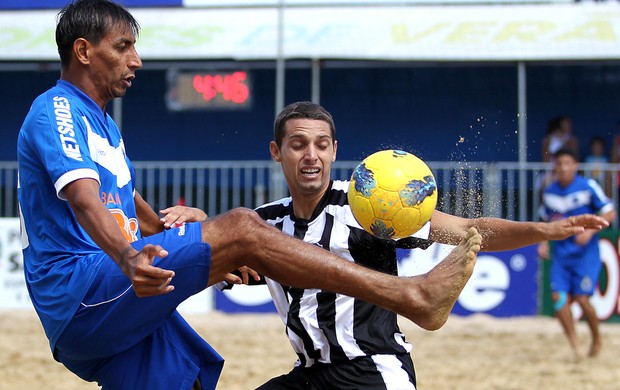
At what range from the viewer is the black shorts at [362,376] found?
3889 mm

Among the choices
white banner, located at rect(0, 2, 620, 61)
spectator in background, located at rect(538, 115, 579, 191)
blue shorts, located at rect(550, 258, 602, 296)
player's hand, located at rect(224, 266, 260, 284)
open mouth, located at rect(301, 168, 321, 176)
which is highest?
white banner, located at rect(0, 2, 620, 61)

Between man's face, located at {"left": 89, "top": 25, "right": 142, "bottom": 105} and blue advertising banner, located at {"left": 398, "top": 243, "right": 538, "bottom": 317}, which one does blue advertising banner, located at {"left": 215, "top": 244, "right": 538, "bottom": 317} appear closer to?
blue advertising banner, located at {"left": 398, "top": 243, "right": 538, "bottom": 317}

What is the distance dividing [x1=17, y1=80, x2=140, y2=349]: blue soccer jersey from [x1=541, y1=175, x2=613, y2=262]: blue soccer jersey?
671cm

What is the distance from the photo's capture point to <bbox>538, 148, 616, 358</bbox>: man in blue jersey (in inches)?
372

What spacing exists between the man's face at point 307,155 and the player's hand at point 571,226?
1.07m

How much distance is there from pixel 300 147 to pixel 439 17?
34.0ft

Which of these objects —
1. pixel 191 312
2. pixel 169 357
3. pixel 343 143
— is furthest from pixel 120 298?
pixel 343 143

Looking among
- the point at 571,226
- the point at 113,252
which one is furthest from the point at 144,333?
the point at 571,226

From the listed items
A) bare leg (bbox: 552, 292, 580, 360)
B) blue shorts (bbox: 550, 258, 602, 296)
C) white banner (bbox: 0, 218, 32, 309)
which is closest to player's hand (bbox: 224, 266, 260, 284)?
bare leg (bbox: 552, 292, 580, 360)

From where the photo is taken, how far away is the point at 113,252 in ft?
10.8

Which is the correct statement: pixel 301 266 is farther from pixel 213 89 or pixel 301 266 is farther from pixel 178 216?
pixel 213 89

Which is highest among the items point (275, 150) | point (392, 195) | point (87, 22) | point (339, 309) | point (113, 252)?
point (87, 22)

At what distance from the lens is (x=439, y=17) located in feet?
46.3

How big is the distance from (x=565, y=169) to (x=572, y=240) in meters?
0.73
